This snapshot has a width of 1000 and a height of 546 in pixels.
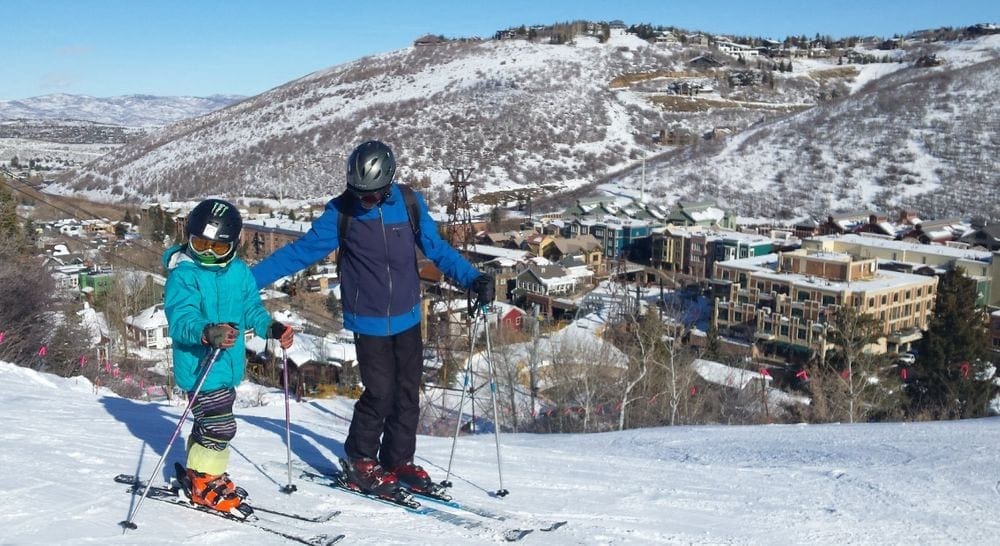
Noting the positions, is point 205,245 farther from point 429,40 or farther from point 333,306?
point 429,40

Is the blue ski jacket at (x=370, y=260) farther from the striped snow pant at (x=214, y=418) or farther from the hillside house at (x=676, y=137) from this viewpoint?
the hillside house at (x=676, y=137)

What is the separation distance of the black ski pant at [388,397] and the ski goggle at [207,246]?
825mm

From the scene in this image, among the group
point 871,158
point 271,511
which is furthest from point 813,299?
point 871,158

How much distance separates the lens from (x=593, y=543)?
3.46 meters

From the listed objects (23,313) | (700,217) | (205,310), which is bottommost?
(23,313)

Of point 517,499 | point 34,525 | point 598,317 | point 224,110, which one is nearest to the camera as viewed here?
point 34,525

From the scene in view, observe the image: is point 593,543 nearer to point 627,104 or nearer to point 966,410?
point 966,410

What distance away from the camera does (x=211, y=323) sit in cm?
329

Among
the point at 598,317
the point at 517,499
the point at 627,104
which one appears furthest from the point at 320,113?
the point at 517,499

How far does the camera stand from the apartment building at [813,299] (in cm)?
2394

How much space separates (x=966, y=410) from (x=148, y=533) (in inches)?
681

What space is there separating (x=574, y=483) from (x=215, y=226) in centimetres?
236

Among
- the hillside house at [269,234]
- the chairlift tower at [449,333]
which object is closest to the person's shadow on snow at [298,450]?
the chairlift tower at [449,333]

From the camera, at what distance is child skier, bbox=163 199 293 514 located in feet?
10.9
